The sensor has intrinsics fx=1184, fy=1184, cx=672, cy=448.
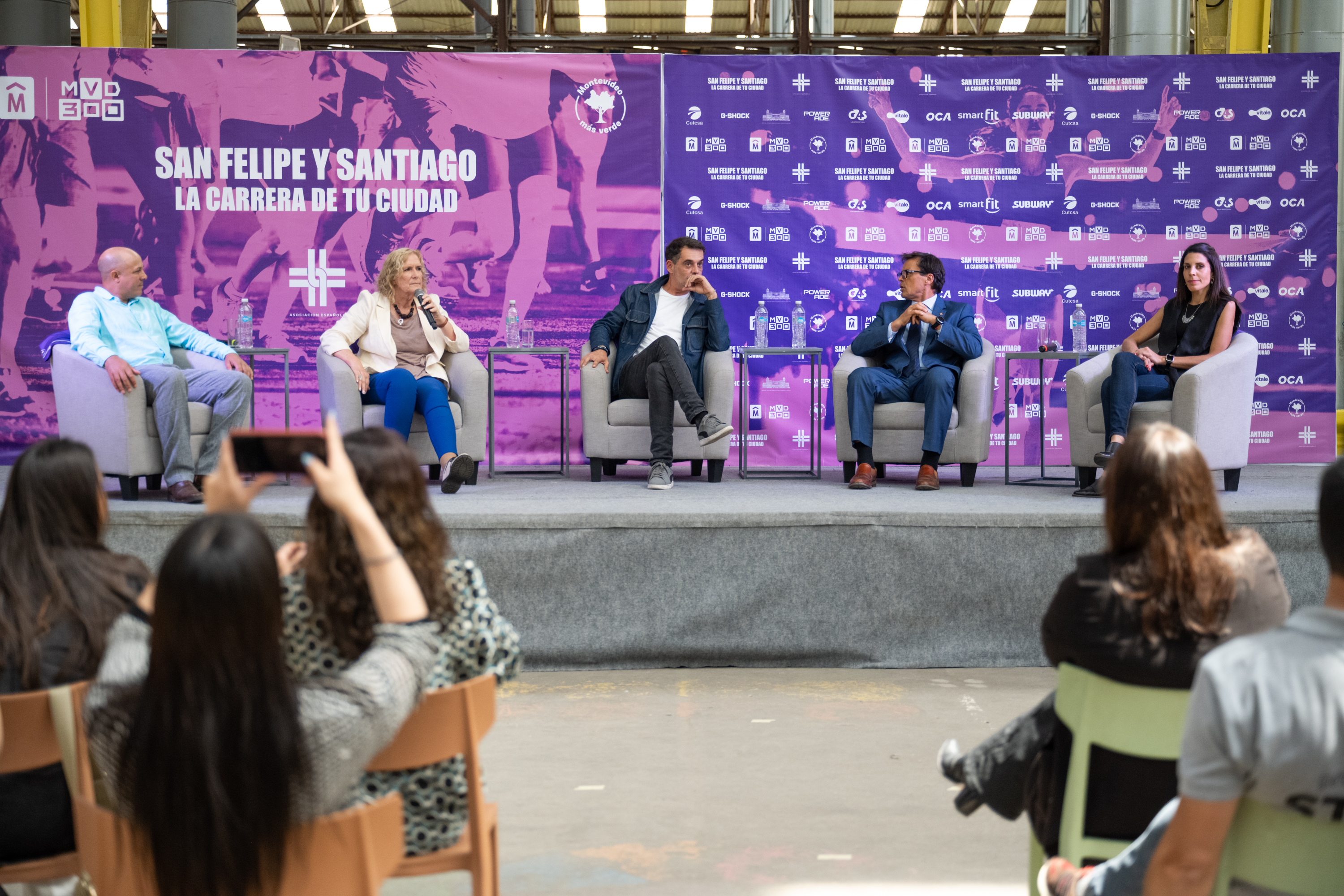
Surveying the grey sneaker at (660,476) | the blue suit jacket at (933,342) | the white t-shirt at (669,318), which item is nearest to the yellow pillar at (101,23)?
the white t-shirt at (669,318)

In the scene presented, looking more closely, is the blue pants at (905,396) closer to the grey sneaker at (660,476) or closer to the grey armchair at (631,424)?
the grey armchair at (631,424)

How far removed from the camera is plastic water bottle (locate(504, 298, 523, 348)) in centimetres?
583

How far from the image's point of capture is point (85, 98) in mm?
5684

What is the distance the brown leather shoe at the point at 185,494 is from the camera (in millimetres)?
4227

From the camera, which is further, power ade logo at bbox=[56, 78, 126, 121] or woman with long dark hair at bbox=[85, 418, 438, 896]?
power ade logo at bbox=[56, 78, 126, 121]

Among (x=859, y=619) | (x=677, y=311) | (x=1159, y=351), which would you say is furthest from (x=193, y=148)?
(x=1159, y=351)

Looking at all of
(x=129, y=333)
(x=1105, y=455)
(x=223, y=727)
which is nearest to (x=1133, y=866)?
(x=223, y=727)

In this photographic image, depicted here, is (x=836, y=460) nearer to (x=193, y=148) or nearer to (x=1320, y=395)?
(x=1320, y=395)

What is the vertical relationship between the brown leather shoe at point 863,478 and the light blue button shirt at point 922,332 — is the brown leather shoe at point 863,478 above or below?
below

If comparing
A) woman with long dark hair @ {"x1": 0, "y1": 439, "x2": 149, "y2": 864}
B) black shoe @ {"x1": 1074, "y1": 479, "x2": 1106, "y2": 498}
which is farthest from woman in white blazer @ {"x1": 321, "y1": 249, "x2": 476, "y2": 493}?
woman with long dark hair @ {"x1": 0, "y1": 439, "x2": 149, "y2": 864}

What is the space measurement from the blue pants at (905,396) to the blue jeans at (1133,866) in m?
3.67

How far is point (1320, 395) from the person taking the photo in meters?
5.83

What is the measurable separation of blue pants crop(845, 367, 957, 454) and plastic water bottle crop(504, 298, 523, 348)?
173 cm

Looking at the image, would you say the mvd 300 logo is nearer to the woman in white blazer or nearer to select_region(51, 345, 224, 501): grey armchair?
the woman in white blazer
